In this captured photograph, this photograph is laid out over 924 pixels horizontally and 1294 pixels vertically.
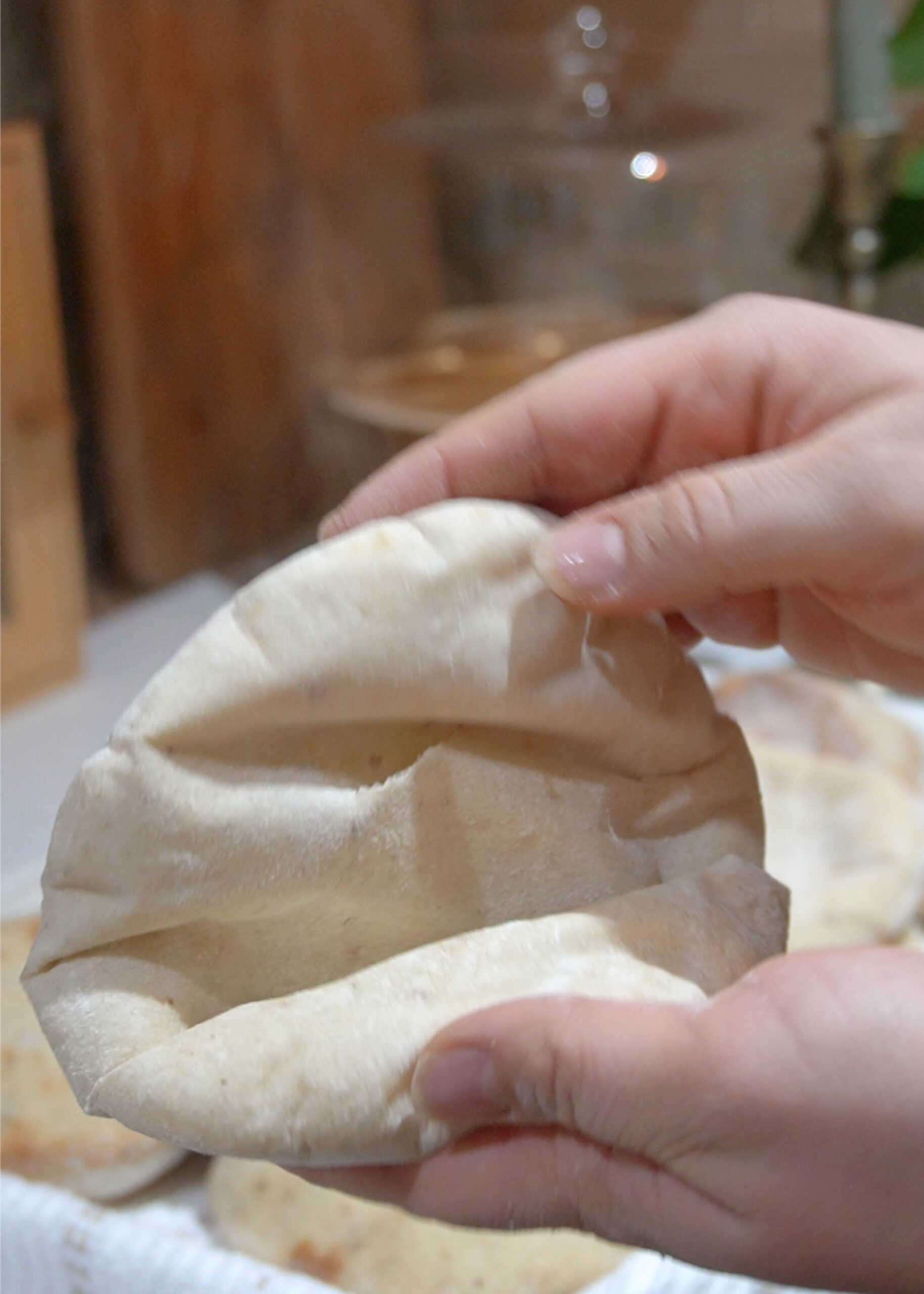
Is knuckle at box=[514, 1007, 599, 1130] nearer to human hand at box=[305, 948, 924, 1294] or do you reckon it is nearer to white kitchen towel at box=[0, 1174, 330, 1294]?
human hand at box=[305, 948, 924, 1294]

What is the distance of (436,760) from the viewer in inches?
21.2

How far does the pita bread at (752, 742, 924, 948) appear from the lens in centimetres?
A: 88

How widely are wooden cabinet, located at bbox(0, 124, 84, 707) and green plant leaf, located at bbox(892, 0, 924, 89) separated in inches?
32.8

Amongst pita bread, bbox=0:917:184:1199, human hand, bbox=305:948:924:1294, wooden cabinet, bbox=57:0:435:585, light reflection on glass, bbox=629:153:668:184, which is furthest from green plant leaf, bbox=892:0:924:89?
pita bread, bbox=0:917:184:1199

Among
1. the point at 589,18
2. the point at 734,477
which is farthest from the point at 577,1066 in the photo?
the point at 589,18

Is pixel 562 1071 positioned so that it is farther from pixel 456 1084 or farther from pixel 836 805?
pixel 836 805

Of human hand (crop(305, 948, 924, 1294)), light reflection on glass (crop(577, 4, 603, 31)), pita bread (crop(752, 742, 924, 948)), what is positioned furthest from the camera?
light reflection on glass (crop(577, 4, 603, 31))

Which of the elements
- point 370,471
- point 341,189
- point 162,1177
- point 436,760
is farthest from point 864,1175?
point 341,189

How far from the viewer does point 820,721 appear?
1.11m

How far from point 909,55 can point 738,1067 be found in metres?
1.11

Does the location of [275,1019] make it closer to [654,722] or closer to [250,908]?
[250,908]

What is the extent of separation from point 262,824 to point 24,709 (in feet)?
0.99

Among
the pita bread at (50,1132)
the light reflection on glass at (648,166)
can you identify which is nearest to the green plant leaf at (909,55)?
the light reflection on glass at (648,166)

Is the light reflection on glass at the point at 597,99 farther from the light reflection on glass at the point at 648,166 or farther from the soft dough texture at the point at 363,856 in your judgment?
the soft dough texture at the point at 363,856
